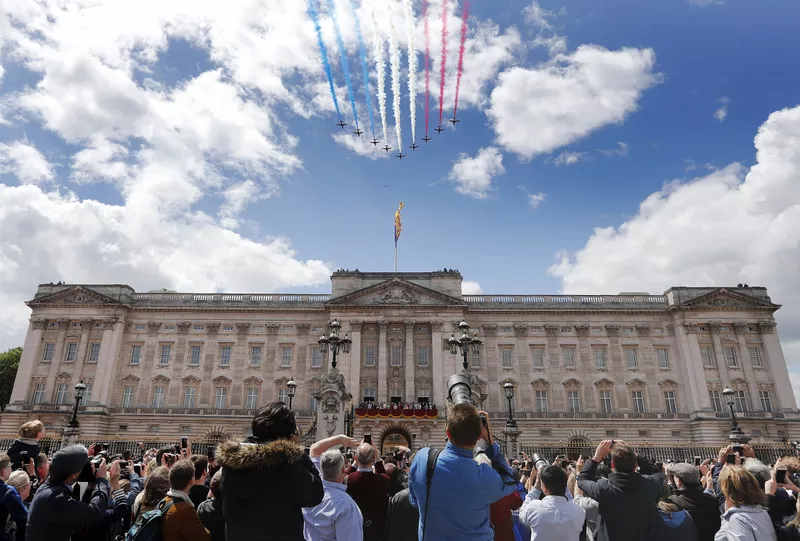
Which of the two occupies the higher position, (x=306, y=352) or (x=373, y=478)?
(x=306, y=352)

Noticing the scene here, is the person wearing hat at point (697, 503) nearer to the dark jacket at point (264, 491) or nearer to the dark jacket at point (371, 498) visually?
the dark jacket at point (371, 498)

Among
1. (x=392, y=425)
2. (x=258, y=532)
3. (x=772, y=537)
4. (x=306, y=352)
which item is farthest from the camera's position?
(x=306, y=352)

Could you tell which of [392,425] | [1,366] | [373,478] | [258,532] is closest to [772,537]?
[373,478]

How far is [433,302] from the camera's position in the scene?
50.8 m

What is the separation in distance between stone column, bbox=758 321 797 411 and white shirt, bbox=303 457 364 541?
178 feet

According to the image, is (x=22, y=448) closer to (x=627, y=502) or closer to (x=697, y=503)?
(x=627, y=502)

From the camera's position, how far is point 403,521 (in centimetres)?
672

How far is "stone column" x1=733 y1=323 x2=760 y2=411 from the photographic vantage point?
47141mm

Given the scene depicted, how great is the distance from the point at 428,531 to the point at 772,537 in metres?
3.58

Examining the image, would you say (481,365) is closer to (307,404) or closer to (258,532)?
(307,404)

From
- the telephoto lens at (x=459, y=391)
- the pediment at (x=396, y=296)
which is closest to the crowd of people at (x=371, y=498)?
the telephoto lens at (x=459, y=391)

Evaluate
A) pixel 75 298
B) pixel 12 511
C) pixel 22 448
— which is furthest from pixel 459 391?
pixel 75 298

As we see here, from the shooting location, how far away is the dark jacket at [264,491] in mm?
4359

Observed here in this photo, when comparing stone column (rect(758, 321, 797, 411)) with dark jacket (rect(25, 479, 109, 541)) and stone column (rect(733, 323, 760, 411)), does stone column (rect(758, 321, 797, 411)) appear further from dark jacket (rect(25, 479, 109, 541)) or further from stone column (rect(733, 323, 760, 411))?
dark jacket (rect(25, 479, 109, 541))
